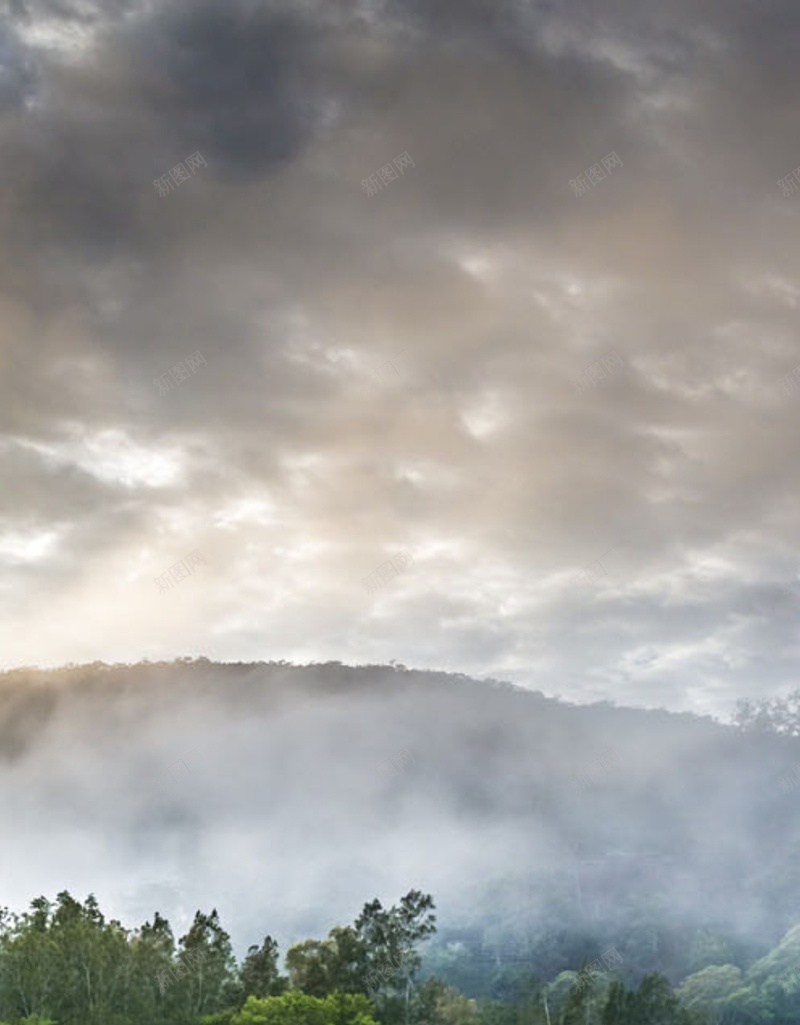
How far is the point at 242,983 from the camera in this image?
9069cm

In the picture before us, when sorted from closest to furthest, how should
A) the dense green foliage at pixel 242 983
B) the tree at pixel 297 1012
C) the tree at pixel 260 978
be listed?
the tree at pixel 297 1012, the dense green foliage at pixel 242 983, the tree at pixel 260 978

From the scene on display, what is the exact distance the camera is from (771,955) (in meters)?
146

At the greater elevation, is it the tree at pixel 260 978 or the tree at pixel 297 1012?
the tree at pixel 260 978

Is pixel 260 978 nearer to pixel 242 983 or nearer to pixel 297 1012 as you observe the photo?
pixel 242 983

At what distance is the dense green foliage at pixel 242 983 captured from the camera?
3083 inches

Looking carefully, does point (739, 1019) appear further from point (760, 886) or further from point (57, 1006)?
point (57, 1006)

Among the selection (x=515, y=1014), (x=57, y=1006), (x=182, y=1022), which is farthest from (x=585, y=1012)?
(x=57, y=1006)

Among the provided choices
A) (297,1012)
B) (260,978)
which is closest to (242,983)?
(260,978)

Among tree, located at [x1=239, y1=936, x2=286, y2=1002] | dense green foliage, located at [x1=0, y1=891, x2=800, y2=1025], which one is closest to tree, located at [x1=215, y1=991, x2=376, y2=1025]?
dense green foliage, located at [x1=0, y1=891, x2=800, y2=1025]

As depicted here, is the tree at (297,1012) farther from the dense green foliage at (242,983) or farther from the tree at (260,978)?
the tree at (260,978)

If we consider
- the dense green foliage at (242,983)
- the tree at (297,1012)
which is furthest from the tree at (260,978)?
the tree at (297,1012)

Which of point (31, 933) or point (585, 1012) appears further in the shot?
point (585, 1012)

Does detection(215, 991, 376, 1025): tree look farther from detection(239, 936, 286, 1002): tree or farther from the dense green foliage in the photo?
detection(239, 936, 286, 1002): tree

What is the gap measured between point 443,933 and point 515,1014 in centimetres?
8458
